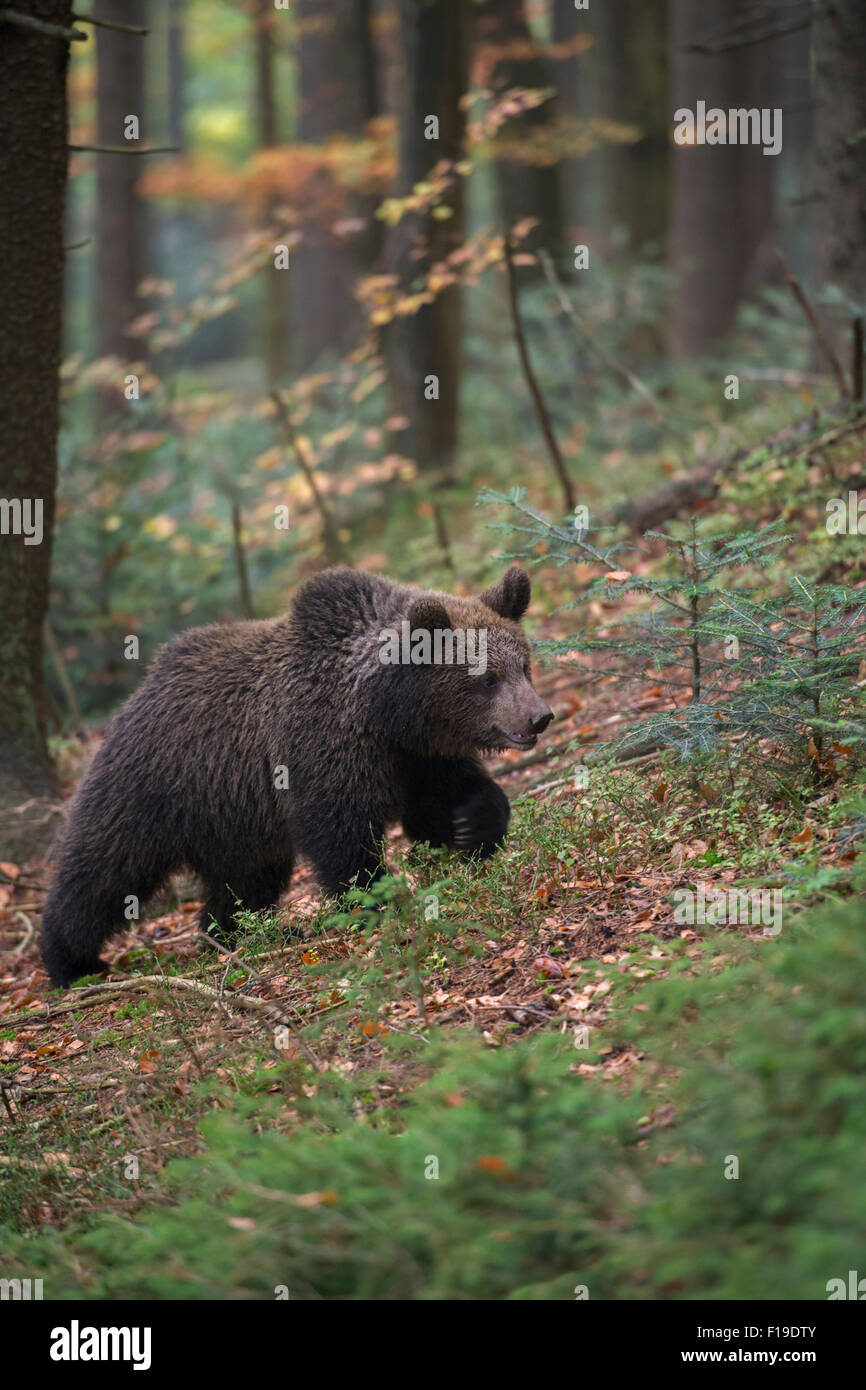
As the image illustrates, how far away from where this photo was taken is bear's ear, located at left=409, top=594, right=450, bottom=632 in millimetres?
6430

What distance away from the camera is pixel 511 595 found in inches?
274

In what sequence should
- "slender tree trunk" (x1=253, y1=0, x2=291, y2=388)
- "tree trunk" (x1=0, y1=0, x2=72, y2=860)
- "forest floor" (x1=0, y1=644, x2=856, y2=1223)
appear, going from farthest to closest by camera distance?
"slender tree trunk" (x1=253, y1=0, x2=291, y2=388) → "tree trunk" (x1=0, y1=0, x2=72, y2=860) → "forest floor" (x1=0, y1=644, x2=856, y2=1223)

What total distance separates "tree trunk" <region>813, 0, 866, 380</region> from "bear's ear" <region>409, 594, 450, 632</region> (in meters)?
5.20

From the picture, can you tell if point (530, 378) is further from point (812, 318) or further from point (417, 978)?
point (417, 978)

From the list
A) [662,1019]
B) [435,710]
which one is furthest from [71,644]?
[662,1019]

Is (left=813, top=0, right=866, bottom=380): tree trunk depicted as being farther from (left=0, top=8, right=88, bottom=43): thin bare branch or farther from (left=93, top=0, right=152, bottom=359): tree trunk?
(left=93, top=0, right=152, bottom=359): tree trunk

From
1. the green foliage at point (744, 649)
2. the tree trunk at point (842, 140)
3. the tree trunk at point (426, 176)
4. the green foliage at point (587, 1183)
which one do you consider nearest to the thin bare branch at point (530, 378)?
the tree trunk at point (426, 176)

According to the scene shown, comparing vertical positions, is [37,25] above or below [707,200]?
below

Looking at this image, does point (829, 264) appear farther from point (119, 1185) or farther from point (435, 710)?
point (119, 1185)

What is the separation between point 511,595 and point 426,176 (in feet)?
26.9

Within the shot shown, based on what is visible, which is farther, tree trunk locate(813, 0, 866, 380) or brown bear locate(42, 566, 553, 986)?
tree trunk locate(813, 0, 866, 380)

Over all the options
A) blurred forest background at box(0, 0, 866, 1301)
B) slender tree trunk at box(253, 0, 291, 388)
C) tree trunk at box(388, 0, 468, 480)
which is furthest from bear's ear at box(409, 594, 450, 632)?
slender tree trunk at box(253, 0, 291, 388)

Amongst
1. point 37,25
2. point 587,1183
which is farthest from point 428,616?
point 37,25

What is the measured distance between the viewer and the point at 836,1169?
2912mm
